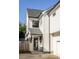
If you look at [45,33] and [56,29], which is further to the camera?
[45,33]

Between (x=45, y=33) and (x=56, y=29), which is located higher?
(x=56, y=29)

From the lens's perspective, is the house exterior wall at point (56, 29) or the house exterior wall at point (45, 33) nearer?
the house exterior wall at point (56, 29)

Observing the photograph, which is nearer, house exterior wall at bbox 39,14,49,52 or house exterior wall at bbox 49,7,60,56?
house exterior wall at bbox 49,7,60,56
